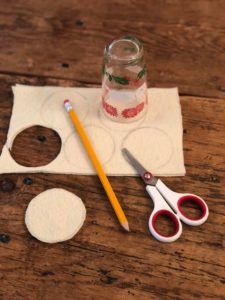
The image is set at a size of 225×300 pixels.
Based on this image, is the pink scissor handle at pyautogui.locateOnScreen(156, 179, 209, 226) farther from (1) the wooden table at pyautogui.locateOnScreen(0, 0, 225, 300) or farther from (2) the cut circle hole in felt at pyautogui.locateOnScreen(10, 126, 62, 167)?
(2) the cut circle hole in felt at pyautogui.locateOnScreen(10, 126, 62, 167)

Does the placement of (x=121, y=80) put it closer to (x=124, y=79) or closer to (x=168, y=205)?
(x=124, y=79)

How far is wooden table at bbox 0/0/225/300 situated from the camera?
0.54 m

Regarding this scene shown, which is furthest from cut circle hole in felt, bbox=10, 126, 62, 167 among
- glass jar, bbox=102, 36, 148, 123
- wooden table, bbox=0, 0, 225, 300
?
glass jar, bbox=102, 36, 148, 123

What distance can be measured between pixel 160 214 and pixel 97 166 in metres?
0.13

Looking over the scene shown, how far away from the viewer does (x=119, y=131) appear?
700 mm

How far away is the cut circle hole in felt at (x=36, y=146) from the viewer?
67 centimetres

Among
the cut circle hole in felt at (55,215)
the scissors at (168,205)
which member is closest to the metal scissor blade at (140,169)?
the scissors at (168,205)

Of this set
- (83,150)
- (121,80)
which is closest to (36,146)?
(83,150)

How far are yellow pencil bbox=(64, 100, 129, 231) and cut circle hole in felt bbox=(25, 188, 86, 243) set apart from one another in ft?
0.16

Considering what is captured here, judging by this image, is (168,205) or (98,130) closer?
(168,205)

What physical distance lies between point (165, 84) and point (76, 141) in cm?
22

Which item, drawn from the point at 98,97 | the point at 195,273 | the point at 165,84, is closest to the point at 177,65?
the point at 165,84

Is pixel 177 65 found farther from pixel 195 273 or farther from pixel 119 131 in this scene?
pixel 195 273

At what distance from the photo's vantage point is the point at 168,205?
0.60m
